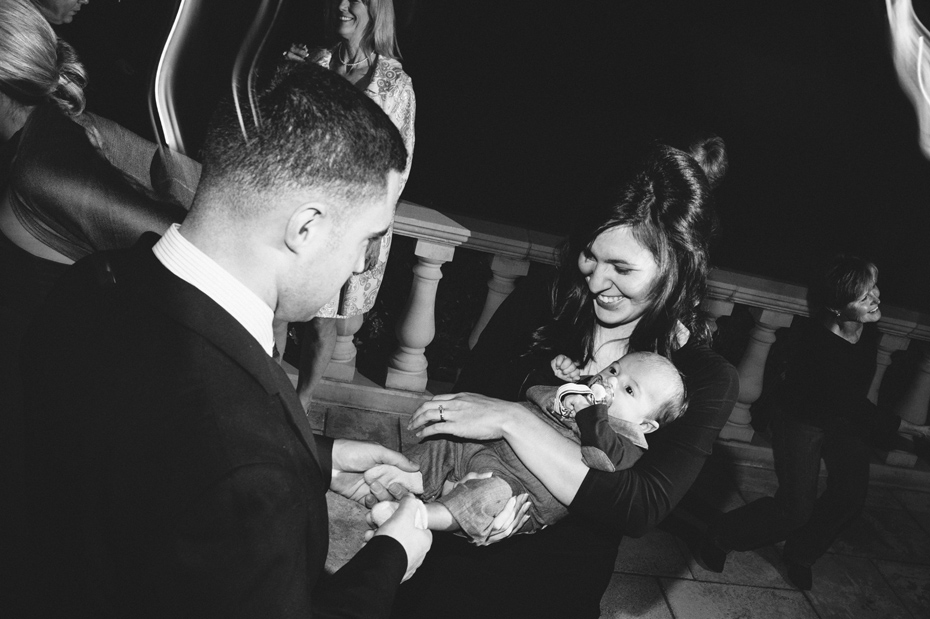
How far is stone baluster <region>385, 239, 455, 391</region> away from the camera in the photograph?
13.2 ft

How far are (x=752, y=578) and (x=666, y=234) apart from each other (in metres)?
2.44

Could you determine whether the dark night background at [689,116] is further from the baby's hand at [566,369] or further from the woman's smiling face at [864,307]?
the baby's hand at [566,369]

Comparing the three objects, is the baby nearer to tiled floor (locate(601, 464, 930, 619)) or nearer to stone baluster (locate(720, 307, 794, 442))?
tiled floor (locate(601, 464, 930, 619))

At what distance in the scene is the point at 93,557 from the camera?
108 centimetres

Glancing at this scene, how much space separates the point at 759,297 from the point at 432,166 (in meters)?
5.89

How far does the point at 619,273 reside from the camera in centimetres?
215

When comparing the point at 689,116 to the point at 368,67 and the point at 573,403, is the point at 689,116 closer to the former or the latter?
the point at 368,67

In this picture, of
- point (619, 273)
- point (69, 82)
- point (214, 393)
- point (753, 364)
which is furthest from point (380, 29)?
point (753, 364)

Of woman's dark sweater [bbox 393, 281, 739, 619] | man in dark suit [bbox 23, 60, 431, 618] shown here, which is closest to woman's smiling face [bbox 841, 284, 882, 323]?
woman's dark sweater [bbox 393, 281, 739, 619]

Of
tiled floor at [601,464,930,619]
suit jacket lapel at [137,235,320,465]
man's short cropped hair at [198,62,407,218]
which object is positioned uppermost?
man's short cropped hair at [198,62,407,218]

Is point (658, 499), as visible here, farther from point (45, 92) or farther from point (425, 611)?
point (45, 92)

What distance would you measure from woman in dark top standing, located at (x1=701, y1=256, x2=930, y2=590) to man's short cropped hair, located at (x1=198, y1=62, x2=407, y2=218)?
9.35ft

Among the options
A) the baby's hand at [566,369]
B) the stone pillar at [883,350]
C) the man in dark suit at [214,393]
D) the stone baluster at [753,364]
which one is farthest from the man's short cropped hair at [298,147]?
the stone pillar at [883,350]

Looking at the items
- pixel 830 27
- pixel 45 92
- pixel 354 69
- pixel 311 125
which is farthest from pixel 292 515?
pixel 830 27
